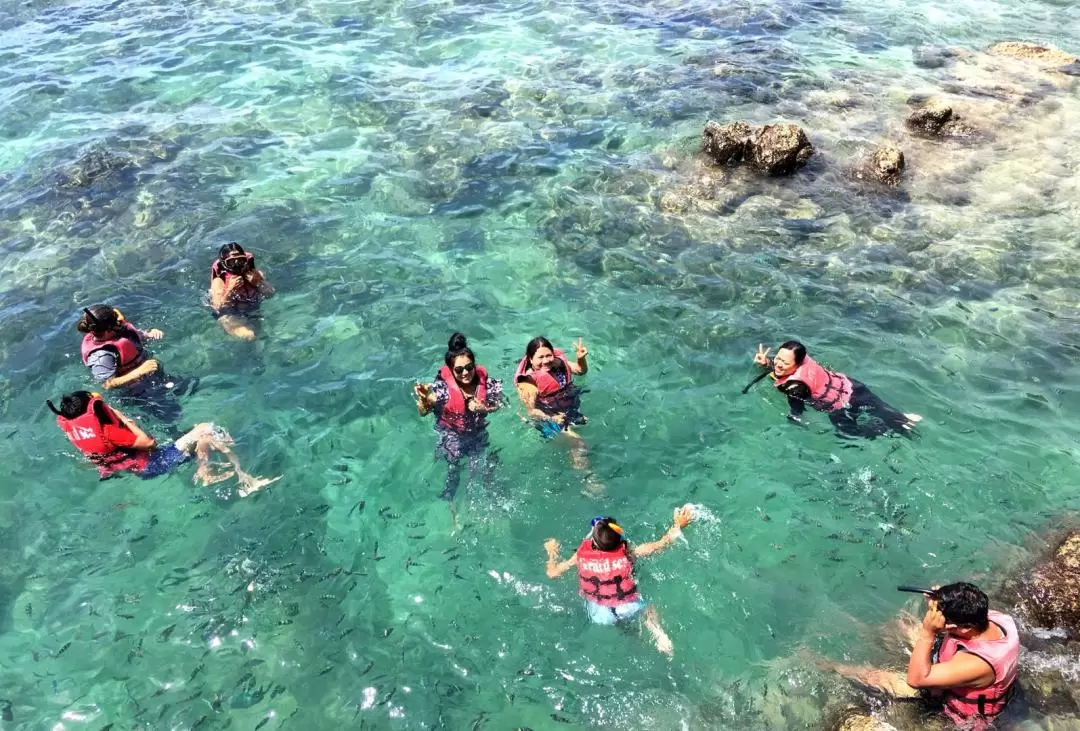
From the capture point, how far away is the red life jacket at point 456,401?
846cm

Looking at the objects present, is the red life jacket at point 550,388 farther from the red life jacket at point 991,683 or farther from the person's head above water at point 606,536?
the red life jacket at point 991,683

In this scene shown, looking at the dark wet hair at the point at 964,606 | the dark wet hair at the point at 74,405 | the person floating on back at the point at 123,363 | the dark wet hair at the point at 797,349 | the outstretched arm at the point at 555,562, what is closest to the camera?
the dark wet hair at the point at 964,606

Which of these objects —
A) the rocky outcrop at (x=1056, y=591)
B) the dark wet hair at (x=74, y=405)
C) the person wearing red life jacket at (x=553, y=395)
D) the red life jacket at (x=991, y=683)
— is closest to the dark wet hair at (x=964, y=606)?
the red life jacket at (x=991, y=683)

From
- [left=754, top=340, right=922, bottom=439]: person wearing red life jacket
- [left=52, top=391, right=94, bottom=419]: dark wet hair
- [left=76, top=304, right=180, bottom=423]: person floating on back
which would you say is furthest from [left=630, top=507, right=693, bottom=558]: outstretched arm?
[left=76, top=304, right=180, bottom=423]: person floating on back

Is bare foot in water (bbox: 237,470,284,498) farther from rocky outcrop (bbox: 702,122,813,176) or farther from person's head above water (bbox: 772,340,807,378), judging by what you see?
rocky outcrop (bbox: 702,122,813,176)

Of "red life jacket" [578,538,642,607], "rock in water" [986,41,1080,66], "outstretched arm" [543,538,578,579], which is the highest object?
"rock in water" [986,41,1080,66]

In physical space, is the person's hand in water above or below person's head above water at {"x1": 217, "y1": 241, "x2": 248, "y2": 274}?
below

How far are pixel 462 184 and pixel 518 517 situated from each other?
8960 millimetres

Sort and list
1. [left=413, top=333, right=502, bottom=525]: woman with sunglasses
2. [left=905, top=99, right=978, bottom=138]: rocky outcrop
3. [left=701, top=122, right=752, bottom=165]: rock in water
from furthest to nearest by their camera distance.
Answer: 1. [left=905, top=99, right=978, bottom=138]: rocky outcrop
2. [left=701, top=122, right=752, bottom=165]: rock in water
3. [left=413, top=333, right=502, bottom=525]: woman with sunglasses

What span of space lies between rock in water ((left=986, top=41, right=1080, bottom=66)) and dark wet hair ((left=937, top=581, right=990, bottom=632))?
20.6 metres

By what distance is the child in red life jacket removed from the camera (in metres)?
6.64

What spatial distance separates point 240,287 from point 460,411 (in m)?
5.04

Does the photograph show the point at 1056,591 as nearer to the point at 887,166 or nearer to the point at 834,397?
the point at 834,397

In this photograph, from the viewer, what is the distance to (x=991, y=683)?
218 inches
